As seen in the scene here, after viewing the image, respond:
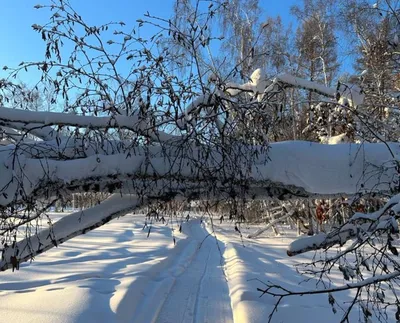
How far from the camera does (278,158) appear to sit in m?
2.89

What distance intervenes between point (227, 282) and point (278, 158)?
539 cm

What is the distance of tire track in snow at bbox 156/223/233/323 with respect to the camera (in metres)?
5.38

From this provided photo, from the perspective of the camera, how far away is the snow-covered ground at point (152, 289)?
5.01m

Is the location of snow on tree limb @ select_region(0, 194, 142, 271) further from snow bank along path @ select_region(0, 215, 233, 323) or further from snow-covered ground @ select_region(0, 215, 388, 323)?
snow bank along path @ select_region(0, 215, 233, 323)

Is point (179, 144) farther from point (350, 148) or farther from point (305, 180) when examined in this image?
point (350, 148)

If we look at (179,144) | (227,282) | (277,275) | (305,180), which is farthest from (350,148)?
(277,275)

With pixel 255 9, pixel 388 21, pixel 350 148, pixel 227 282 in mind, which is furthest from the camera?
pixel 255 9

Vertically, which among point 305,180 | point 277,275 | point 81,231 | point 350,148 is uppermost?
Result: point 350,148

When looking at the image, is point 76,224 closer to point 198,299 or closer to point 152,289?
point 198,299

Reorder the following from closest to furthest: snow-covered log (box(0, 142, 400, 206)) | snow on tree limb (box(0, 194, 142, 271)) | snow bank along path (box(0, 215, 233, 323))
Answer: snow-covered log (box(0, 142, 400, 206)), snow on tree limb (box(0, 194, 142, 271)), snow bank along path (box(0, 215, 233, 323))

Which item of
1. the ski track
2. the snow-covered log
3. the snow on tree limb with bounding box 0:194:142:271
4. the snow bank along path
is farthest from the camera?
the ski track

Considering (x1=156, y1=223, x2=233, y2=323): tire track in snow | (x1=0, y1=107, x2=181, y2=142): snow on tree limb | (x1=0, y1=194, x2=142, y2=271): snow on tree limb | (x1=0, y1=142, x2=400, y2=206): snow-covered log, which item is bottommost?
(x1=156, y1=223, x2=233, y2=323): tire track in snow

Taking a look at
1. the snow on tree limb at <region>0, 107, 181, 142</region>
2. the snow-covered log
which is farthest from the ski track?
the snow on tree limb at <region>0, 107, 181, 142</region>

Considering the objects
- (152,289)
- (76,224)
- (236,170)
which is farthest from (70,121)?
(152,289)
